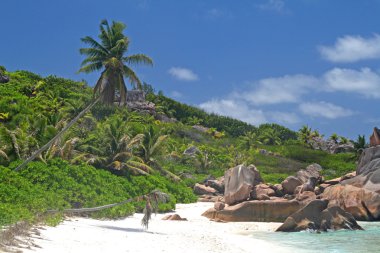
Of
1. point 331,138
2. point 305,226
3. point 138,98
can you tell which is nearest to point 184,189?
point 305,226

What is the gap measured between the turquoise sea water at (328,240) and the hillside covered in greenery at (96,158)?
23.6 ft

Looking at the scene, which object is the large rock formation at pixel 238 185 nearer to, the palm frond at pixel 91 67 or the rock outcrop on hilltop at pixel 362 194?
the rock outcrop on hilltop at pixel 362 194

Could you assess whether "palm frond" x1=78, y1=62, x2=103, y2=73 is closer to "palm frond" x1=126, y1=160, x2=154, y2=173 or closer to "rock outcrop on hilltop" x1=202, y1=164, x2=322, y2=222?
"palm frond" x1=126, y1=160, x2=154, y2=173

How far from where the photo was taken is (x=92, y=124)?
4719 centimetres

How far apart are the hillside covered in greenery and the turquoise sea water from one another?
23.6 feet

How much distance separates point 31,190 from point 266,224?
439 inches

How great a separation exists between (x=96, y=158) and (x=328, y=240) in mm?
17047

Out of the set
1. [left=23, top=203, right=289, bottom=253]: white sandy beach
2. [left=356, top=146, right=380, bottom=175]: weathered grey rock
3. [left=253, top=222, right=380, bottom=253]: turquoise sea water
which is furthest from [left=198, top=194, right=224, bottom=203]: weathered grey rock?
[left=253, top=222, right=380, bottom=253]: turquoise sea water

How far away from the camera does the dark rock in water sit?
2028cm

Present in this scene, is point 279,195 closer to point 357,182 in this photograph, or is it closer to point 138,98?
point 357,182

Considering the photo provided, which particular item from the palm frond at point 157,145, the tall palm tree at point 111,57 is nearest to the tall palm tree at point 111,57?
the tall palm tree at point 111,57

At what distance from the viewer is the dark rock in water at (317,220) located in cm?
2028

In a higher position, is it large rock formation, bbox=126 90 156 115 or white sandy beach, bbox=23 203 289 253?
large rock formation, bbox=126 90 156 115

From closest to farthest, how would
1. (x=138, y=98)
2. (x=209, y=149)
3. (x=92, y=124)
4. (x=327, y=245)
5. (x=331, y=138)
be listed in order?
(x=327, y=245) → (x=92, y=124) → (x=209, y=149) → (x=138, y=98) → (x=331, y=138)
